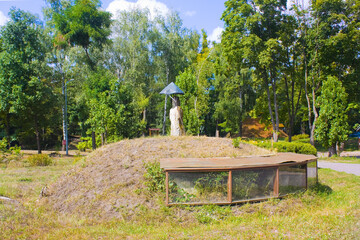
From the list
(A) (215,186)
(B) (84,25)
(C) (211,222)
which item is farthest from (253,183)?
(B) (84,25)

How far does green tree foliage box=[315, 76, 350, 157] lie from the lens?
22844 millimetres

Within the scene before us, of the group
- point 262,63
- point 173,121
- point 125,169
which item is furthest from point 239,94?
point 125,169

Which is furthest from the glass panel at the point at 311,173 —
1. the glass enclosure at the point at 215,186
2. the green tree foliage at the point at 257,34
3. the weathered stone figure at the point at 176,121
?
the green tree foliage at the point at 257,34

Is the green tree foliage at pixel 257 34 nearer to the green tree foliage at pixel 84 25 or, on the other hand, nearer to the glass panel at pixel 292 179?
the green tree foliage at pixel 84 25

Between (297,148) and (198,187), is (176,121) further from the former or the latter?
(297,148)

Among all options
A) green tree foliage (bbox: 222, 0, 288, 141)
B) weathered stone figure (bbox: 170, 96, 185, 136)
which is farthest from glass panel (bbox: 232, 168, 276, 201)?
green tree foliage (bbox: 222, 0, 288, 141)

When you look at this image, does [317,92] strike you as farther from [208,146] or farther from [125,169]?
[125,169]

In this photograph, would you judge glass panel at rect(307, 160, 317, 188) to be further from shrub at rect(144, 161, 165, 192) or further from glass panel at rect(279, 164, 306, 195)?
shrub at rect(144, 161, 165, 192)

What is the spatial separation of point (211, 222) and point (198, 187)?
1017 mm

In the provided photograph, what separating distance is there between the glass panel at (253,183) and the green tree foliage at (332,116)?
1712 cm

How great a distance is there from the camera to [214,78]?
4234 cm

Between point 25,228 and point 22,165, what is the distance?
14.4m

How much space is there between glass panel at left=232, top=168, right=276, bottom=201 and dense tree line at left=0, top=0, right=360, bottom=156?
1666 cm

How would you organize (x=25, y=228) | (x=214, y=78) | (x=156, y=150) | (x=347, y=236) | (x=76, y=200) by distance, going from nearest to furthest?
(x=347, y=236)
(x=25, y=228)
(x=76, y=200)
(x=156, y=150)
(x=214, y=78)
